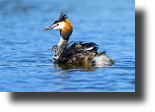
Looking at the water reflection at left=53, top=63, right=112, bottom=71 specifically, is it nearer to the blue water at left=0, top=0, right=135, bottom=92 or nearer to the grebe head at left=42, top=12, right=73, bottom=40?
the blue water at left=0, top=0, right=135, bottom=92

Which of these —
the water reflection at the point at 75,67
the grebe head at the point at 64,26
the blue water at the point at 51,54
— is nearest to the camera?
the blue water at the point at 51,54

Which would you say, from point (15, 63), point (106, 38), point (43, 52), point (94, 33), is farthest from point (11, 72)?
point (94, 33)

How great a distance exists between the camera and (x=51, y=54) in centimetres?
1084

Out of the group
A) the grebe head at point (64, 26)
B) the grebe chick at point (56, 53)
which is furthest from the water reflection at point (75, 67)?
the grebe head at point (64, 26)

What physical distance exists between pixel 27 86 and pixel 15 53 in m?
4.24

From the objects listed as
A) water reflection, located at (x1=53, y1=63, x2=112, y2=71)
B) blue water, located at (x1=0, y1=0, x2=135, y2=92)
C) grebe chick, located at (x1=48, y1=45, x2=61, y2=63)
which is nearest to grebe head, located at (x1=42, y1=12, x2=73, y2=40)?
grebe chick, located at (x1=48, y1=45, x2=61, y2=63)

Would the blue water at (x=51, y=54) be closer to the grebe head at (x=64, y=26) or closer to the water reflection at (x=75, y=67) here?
the water reflection at (x=75, y=67)

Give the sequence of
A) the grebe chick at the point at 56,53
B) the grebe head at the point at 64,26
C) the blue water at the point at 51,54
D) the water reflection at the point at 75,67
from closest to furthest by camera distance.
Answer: the blue water at the point at 51,54 → the water reflection at the point at 75,67 → the grebe chick at the point at 56,53 → the grebe head at the point at 64,26

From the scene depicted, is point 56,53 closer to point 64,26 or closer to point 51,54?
point 64,26

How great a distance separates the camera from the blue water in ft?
22.4

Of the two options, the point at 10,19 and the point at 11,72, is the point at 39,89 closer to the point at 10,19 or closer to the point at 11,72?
the point at 11,72

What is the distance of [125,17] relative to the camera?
20219 mm

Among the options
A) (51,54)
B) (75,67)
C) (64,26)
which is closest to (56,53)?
(64,26)

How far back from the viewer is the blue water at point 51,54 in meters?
6.83
